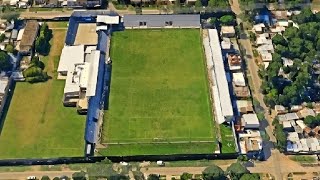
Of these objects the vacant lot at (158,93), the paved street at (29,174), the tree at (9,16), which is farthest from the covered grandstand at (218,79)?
the tree at (9,16)

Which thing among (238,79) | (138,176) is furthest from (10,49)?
(238,79)

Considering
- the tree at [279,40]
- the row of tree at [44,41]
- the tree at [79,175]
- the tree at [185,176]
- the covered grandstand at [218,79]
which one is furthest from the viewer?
the tree at [279,40]

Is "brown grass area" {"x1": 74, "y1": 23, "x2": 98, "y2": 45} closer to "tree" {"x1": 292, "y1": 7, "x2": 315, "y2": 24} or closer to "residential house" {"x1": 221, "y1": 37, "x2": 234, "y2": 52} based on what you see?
"residential house" {"x1": 221, "y1": 37, "x2": 234, "y2": 52}

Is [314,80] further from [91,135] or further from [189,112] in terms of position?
[91,135]

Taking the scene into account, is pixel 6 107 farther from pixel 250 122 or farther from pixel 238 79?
pixel 250 122

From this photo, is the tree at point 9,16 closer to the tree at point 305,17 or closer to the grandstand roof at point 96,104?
the grandstand roof at point 96,104

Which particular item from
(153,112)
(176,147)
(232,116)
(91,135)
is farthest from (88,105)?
(232,116)
